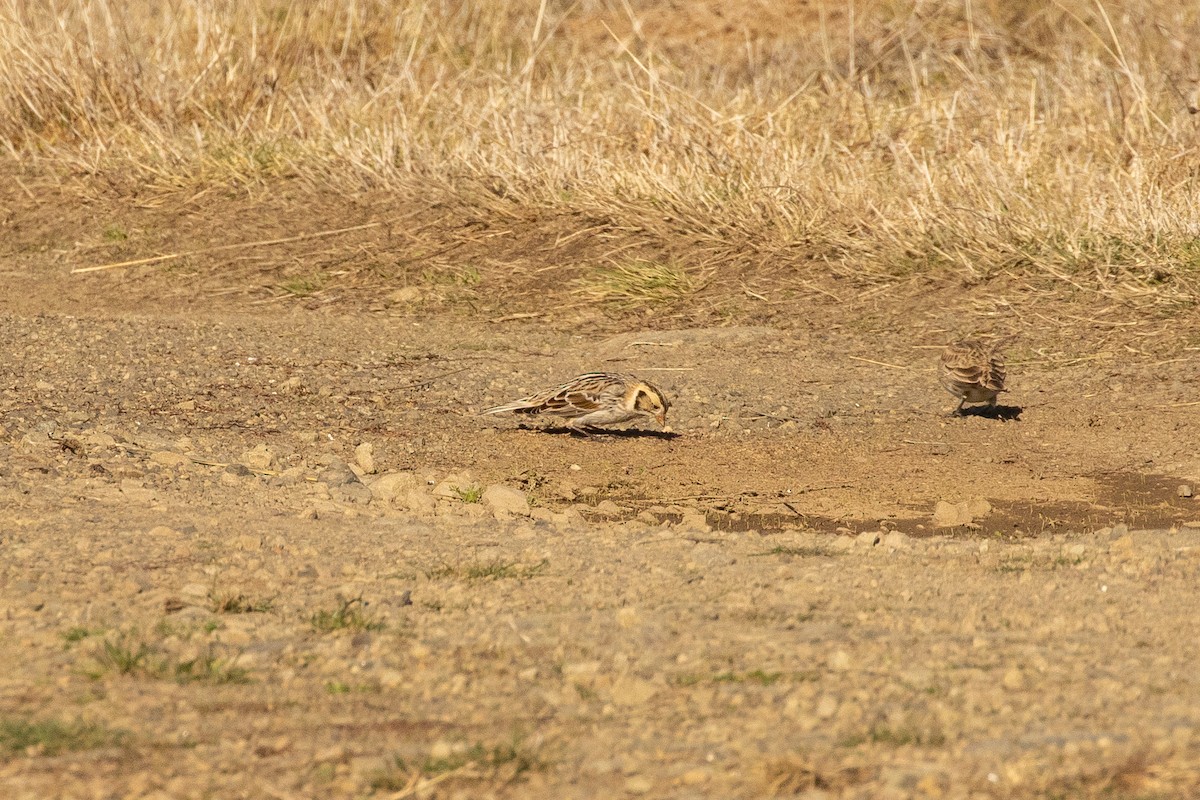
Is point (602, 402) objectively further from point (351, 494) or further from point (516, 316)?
point (516, 316)

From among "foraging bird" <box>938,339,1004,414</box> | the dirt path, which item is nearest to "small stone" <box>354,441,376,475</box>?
the dirt path

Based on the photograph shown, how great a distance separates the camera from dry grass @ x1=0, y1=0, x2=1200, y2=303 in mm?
10789

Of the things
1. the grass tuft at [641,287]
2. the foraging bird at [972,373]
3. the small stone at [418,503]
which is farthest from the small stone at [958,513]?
the grass tuft at [641,287]

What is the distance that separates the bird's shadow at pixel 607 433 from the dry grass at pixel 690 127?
3000mm

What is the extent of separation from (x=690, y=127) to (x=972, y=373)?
466cm

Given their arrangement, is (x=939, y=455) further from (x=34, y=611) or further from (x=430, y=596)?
(x=34, y=611)

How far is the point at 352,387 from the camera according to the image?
878 centimetres

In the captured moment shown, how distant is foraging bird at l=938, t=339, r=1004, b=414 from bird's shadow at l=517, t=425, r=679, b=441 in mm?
1428

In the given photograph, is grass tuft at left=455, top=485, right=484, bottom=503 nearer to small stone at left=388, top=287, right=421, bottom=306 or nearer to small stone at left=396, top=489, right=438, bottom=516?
small stone at left=396, top=489, right=438, bottom=516

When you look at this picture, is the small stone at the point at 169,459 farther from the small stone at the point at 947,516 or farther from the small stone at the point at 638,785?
the small stone at the point at 638,785

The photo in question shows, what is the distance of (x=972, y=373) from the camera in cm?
808

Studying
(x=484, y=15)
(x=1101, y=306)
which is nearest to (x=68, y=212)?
(x=484, y=15)

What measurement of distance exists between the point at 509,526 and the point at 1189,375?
15.4ft

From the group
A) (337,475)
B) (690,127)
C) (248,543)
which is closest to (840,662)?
(248,543)
